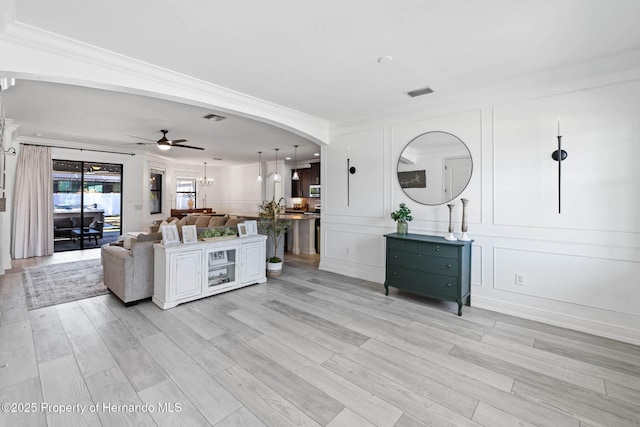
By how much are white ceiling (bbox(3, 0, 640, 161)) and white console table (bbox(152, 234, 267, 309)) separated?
2.01 m

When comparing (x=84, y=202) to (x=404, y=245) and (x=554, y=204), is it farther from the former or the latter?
(x=554, y=204)

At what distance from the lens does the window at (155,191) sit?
29.0 ft

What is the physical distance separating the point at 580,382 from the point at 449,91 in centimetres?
306

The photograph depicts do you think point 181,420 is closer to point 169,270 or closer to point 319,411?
point 319,411

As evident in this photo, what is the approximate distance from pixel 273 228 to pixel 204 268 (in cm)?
156

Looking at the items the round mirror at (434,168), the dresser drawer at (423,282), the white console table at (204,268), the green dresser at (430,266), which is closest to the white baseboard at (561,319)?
the green dresser at (430,266)

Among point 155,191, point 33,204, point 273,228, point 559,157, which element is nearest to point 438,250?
point 559,157

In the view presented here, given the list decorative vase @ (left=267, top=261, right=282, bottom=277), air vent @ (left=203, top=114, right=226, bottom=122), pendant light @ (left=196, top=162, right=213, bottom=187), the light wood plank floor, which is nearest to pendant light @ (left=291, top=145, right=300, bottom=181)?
air vent @ (left=203, top=114, right=226, bottom=122)

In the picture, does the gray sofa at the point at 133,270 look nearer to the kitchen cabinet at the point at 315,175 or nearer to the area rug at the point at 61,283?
the area rug at the point at 61,283

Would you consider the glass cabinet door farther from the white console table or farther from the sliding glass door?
the sliding glass door

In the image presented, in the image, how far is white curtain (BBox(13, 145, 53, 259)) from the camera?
612 centimetres

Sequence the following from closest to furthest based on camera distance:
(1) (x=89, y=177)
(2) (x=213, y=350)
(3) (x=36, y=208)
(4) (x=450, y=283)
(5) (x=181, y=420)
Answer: (5) (x=181, y=420), (2) (x=213, y=350), (4) (x=450, y=283), (3) (x=36, y=208), (1) (x=89, y=177)

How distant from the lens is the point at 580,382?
209cm

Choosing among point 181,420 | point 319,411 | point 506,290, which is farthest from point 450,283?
point 181,420
